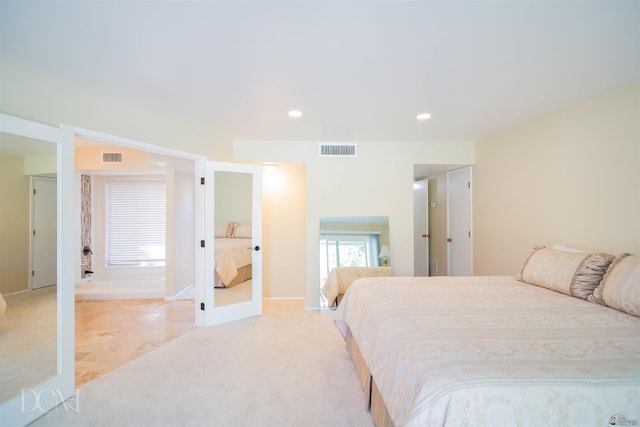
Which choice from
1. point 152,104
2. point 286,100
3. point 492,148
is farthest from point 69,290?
point 492,148

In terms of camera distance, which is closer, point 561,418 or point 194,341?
point 561,418

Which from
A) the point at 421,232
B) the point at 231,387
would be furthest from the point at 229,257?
the point at 421,232

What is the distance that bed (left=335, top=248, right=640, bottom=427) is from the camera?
3.58 ft

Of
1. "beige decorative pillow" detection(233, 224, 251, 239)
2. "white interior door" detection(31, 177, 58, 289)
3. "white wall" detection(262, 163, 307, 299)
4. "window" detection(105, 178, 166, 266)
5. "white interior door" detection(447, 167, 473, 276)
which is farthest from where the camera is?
"window" detection(105, 178, 166, 266)

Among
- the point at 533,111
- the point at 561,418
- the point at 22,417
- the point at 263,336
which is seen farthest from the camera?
the point at 263,336

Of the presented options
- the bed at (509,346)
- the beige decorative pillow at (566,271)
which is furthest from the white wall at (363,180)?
the beige decorative pillow at (566,271)

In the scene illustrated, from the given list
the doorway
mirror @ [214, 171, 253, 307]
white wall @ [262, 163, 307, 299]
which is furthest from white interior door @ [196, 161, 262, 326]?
the doorway

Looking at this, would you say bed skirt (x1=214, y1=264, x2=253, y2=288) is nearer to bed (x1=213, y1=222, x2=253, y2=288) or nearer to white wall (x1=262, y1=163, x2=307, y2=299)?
bed (x1=213, y1=222, x2=253, y2=288)

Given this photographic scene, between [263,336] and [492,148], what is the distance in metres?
3.69

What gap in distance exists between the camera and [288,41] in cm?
168

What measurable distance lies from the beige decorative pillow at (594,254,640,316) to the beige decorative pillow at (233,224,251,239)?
3.39 metres

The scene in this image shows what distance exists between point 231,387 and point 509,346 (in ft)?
6.29

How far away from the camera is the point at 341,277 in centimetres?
400

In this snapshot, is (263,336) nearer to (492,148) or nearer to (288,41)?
(288,41)
